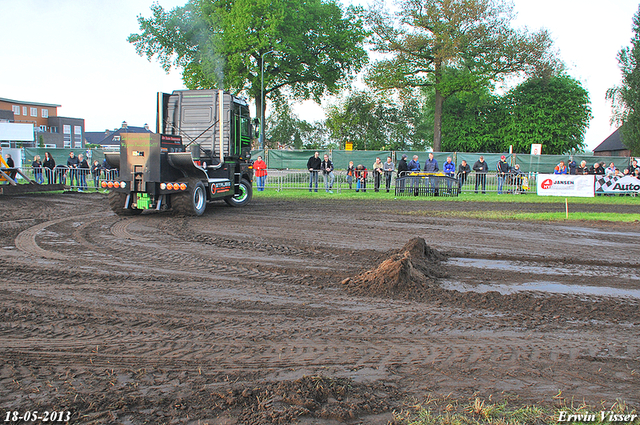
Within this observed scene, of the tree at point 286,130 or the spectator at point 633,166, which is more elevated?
the tree at point 286,130

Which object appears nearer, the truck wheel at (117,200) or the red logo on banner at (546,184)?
the truck wheel at (117,200)

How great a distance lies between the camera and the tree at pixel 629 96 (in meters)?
43.6

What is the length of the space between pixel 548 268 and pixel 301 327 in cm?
473

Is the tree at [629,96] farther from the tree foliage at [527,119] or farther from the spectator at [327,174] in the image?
the spectator at [327,174]

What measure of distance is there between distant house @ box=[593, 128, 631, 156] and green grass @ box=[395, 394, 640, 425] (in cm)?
6523

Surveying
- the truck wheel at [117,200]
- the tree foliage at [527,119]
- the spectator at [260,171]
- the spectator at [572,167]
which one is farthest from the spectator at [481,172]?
the tree foliage at [527,119]

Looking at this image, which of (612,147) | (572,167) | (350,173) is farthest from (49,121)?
(572,167)

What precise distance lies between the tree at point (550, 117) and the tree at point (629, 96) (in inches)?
95.8

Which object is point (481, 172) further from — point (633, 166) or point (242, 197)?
point (242, 197)

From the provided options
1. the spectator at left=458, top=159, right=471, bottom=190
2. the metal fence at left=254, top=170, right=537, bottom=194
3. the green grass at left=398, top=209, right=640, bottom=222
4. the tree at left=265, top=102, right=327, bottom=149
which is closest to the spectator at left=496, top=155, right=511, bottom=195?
the metal fence at left=254, top=170, right=537, bottom=194

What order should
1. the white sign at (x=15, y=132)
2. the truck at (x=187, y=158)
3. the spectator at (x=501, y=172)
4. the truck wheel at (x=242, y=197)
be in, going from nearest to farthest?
1. the truck at (x=187, y=158)
2. the truck wheel at (x=242, y=197)
3. the spectator at (x=501, y=172)
4. the white sign at (x=15, y=132)

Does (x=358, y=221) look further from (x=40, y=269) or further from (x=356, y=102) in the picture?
(x=356, y=102)

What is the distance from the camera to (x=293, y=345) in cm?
428

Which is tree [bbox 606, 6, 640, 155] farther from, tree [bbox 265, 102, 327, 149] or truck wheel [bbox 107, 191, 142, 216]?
truck wheel [bbox 107, 191, 142, 216]
